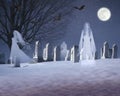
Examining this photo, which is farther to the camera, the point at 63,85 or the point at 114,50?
the point at 114,50

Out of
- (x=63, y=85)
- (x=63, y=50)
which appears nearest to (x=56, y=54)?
(x=63, y=50)

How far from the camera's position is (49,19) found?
25000mm

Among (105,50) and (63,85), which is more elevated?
(105,50)

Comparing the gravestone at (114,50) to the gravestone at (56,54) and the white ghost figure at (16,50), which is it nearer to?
the gravestone at (56,54)

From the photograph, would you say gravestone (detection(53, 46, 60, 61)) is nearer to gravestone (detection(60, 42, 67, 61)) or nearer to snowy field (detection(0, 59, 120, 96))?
gravestone (detection(60, 42, 67, 61))

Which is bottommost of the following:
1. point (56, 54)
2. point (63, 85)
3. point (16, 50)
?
point (63, 85)

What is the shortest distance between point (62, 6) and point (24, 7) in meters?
3.14

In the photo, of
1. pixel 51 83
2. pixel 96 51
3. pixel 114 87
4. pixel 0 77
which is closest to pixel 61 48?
pixel 96 51

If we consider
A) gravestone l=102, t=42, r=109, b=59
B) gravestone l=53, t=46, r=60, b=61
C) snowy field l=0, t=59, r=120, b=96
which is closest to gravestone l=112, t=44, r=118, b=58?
gravestone l=102, t=42, r=109, b=59

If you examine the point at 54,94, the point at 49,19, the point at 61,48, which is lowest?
the point at 54,94

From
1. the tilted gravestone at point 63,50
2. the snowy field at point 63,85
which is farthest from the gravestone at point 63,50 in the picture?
the snowy field at point 63,85

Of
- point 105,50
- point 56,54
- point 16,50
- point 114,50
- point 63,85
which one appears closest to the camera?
point 63,85

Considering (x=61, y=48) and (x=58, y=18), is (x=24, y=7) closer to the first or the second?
(x=58, y=18)

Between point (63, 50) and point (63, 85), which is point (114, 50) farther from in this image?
point (63, 85)
